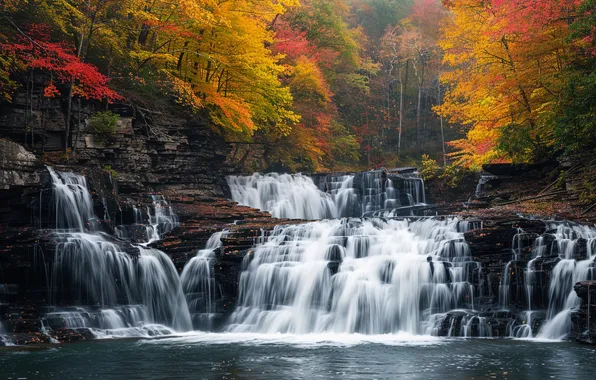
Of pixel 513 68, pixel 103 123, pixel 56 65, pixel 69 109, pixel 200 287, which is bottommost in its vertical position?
pixel 200 287

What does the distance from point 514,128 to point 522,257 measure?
6534 mm

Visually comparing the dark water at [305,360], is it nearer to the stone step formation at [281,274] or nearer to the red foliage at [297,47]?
the stone step formation at [281,274]

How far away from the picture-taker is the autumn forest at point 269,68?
17.8 meters

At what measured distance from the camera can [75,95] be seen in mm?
20188

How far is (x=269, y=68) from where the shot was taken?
2522 centimetres

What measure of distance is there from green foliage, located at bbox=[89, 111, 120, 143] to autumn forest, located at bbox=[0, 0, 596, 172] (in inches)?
24.3

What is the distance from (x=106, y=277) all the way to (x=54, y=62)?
763 centimetres

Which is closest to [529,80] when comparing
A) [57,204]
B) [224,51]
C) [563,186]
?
[563,186]

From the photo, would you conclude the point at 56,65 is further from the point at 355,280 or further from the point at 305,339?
the point at 305,339

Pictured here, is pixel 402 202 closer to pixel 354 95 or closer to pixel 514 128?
pixel 514 128

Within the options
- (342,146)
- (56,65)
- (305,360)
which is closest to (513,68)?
(305,360)

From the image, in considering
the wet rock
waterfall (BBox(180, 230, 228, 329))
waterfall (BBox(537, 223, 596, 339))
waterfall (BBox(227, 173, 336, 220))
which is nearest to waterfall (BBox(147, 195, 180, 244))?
waterfall (BBox(180, 230, 228, 329))

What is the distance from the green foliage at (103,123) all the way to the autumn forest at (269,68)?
616 millimetres

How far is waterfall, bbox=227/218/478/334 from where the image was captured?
45.6ft
